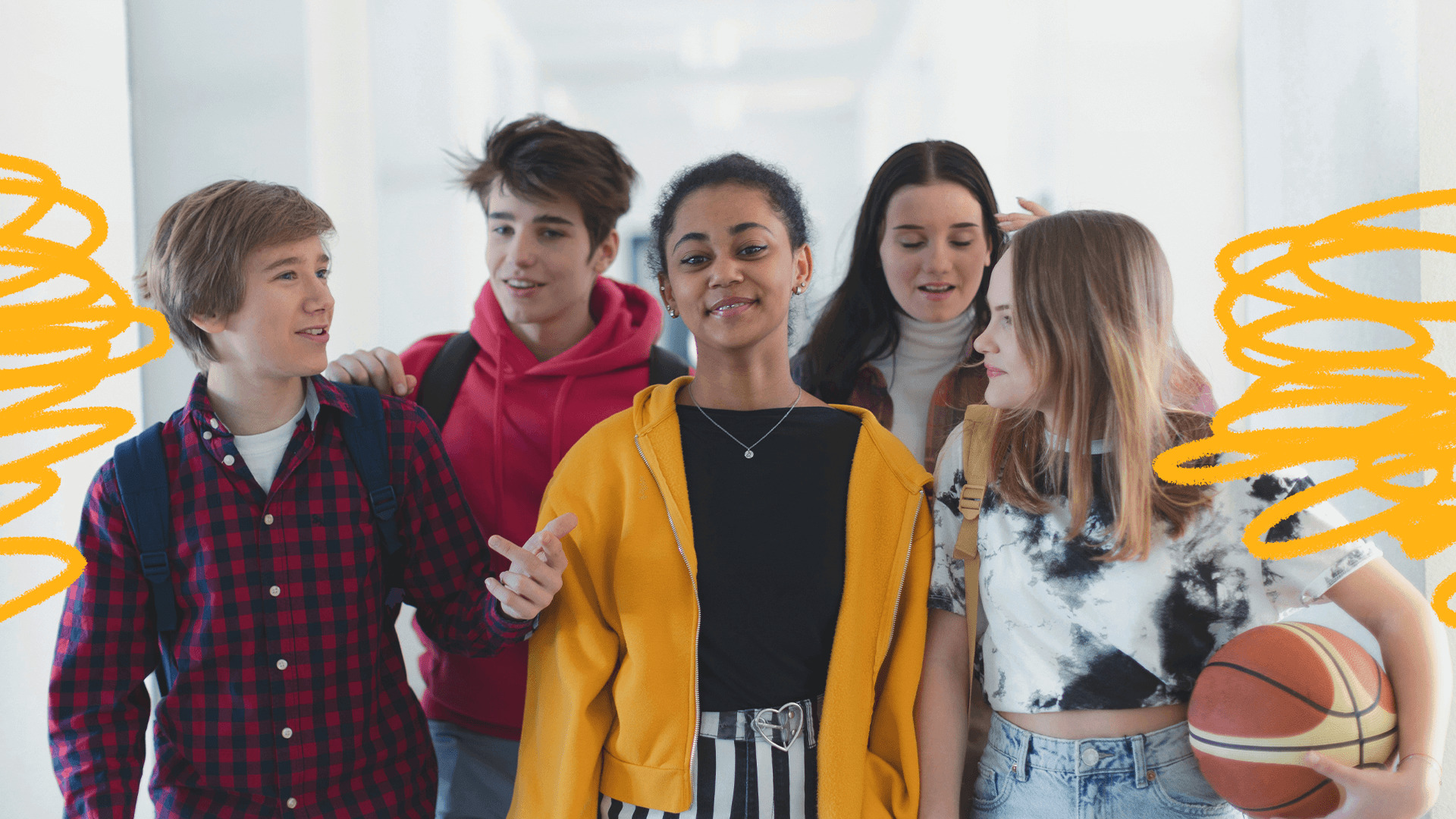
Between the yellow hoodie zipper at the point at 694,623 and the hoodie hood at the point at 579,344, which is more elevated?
the hoodie hood at the point at 579,344

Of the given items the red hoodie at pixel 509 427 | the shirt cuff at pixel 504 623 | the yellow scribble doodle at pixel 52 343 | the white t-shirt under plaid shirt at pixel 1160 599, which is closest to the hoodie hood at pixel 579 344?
the red hoodie at pixel 509 427

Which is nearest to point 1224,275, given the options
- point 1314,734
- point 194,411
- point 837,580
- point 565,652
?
point 1314,734

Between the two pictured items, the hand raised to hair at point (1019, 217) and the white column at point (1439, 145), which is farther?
the hand raised to hair at point (1019, 217)

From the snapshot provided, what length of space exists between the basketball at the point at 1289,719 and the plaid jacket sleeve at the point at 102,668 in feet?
4.99

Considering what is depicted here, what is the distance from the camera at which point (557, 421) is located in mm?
1817

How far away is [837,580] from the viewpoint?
144 centimetres

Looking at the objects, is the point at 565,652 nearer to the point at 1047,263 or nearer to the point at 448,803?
the point at 448,803

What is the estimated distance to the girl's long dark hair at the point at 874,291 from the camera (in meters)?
1.96

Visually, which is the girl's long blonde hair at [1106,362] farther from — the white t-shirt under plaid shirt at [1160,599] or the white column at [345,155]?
the white column at [345,155]

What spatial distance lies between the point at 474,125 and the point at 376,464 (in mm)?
3734

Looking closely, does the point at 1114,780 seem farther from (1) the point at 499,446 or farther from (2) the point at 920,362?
(1) the point at 499,446

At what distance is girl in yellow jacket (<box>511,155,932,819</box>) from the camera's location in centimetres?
137

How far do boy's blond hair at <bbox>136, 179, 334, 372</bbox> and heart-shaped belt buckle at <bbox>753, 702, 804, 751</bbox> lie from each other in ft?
3.38

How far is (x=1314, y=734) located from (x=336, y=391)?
1491 mm
